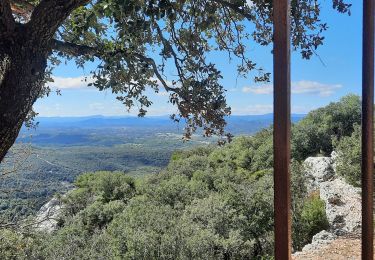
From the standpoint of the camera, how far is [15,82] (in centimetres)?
204

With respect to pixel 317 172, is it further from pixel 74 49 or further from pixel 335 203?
pixel 74 49

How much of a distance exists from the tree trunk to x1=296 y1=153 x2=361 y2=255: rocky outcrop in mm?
7960

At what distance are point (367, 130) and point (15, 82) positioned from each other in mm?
1731

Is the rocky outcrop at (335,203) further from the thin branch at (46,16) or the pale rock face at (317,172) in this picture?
the thin branch at (46,16)

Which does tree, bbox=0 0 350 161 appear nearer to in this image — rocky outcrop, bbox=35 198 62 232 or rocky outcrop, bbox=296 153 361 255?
rocky outcrop, bbox=35 198 62 232

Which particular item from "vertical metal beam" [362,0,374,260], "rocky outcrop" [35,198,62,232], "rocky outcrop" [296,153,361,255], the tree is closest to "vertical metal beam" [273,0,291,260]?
"vertical metal beam" [362,0,374,260]

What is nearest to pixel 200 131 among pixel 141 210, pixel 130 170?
pixel 141 210

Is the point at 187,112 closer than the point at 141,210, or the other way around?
the point at 187,112

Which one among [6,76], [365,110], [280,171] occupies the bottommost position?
[280,171]

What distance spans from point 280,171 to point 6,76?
1605 millimetres

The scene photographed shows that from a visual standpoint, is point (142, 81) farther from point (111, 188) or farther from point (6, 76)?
point (111, 188)

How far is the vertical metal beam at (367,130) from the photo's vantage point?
124 centimetres

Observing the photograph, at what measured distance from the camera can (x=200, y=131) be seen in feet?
10.3

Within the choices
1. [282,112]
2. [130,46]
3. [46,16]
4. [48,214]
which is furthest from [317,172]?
[282,112]
